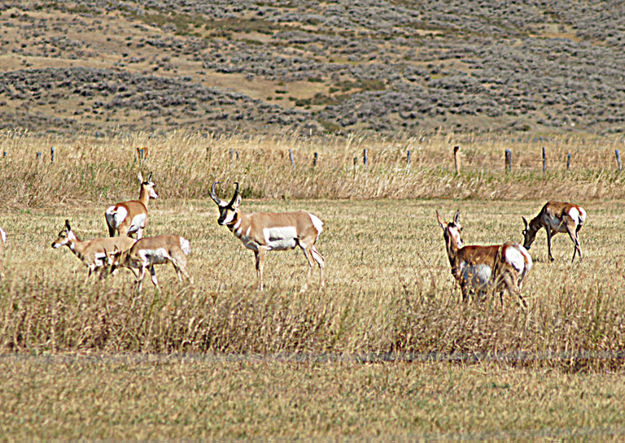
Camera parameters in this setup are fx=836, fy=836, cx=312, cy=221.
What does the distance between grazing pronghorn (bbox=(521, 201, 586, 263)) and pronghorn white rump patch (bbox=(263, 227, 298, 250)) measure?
4.98 m

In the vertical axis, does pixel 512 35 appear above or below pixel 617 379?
above

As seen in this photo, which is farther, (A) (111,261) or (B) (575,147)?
(B) (575,147)

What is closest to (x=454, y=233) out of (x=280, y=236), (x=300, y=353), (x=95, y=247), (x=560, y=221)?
(x=300, y=353)

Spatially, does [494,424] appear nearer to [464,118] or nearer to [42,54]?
[464,118]

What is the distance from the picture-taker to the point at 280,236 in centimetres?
1130

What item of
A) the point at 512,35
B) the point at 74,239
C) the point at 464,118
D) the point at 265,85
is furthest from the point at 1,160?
the point at 512,35

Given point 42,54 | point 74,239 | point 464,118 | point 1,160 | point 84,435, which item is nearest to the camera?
point 84,435

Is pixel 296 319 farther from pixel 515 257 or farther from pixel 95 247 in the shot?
pixel 95 247

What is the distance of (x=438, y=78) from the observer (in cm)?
7988

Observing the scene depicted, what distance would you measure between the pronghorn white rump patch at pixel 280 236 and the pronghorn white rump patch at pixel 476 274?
3059 millimetres

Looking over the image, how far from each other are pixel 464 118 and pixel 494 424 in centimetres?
6225

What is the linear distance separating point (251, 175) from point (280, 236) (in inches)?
590

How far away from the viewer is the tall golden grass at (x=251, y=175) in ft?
75.5

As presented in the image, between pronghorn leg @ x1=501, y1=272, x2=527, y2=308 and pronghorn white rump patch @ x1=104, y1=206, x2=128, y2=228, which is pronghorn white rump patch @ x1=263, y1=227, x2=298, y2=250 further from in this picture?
pronghorn leg @ x1=501, y1=272, x2=527, y2=308
